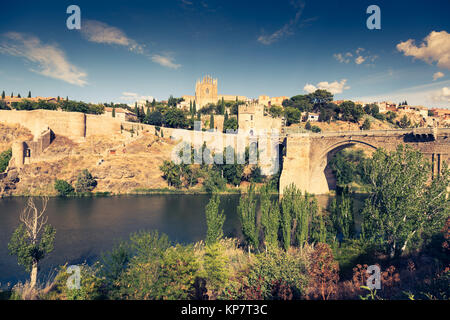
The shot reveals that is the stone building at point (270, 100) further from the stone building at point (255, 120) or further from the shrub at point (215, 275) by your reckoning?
the shrub at point (215, 275)

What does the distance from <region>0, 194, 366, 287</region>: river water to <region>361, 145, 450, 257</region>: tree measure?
10690 mm

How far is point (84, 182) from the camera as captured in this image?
33.3 meters

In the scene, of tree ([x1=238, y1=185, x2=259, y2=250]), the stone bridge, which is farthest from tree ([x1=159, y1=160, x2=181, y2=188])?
tree ([x1=238, y1=185, x2=259, y2=250])

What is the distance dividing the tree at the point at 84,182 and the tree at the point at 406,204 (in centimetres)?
3368

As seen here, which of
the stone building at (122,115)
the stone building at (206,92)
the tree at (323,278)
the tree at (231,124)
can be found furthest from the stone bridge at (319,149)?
the stone building at (206,92)

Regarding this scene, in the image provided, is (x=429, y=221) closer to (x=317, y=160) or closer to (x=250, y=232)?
(x=250, y=232)

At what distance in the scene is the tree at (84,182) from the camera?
3322cm

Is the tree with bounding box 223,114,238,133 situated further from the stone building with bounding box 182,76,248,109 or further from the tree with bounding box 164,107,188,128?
the stone building with bounding box 182,76,248,109

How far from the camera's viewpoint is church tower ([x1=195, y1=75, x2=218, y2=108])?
266 ft

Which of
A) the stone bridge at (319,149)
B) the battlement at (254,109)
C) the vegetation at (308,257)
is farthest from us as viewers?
the battlement at (254,109)

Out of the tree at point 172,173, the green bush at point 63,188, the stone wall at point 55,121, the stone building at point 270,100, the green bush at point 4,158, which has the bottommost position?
the green bush at point 63,188

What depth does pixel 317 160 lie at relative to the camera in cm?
3247

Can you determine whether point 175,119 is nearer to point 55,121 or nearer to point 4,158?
point 55,121
